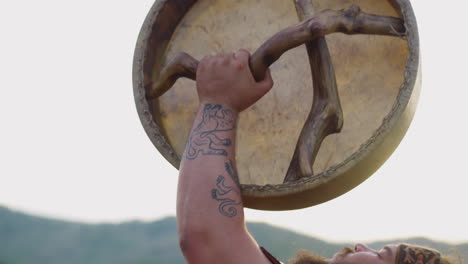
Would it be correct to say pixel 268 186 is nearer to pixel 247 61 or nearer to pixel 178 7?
pixel 247 61

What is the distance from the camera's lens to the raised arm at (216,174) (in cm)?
178

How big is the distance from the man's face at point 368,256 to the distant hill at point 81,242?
45.3 feet

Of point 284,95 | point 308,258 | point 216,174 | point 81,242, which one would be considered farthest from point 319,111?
point 81,242

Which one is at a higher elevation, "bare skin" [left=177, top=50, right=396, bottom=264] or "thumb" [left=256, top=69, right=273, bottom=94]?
"thumb" [left=256, top=69, right=273, bottom=94]

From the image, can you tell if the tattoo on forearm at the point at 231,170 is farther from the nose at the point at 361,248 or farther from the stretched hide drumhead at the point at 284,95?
the nose at the point at 361,248

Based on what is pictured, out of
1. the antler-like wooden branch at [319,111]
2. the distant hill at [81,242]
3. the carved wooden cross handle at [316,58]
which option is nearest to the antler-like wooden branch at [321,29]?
the carved wooden cross handle at [316,58]

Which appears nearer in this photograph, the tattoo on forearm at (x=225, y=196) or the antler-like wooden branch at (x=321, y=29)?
the tattoo on forearm at (x=225, y=196)

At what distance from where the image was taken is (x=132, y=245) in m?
17.4

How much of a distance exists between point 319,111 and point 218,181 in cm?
44

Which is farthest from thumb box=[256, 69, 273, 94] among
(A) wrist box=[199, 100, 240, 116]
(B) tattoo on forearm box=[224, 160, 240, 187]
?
(B) tattoo on forearm box=[224, 160, 240, 187]

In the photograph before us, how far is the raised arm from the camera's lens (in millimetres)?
1776

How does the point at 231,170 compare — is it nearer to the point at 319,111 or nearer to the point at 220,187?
the point at 220,187

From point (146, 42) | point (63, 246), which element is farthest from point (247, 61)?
point (63, 246)

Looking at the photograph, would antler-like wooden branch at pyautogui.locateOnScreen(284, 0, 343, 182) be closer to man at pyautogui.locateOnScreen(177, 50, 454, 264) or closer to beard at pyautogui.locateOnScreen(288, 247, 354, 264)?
man at pyautogui.locateOnScreen(177, 50, 454, 264)
